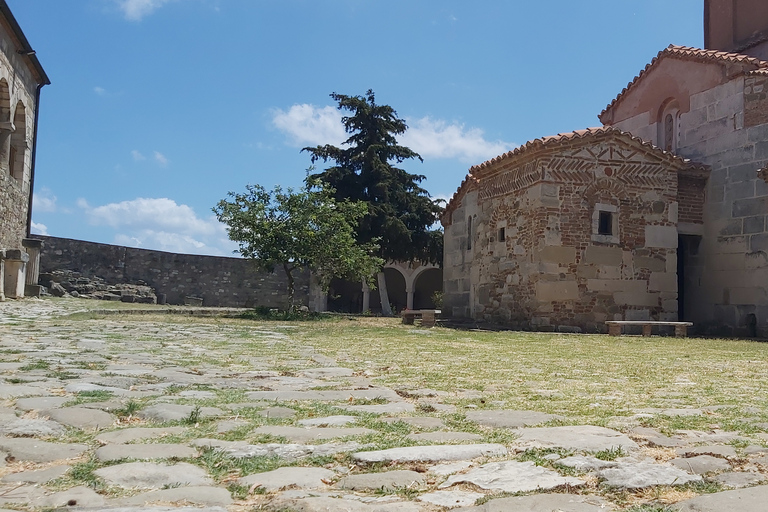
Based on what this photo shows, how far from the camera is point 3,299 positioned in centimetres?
1702

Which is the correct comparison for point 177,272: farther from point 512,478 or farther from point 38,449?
point 512,478

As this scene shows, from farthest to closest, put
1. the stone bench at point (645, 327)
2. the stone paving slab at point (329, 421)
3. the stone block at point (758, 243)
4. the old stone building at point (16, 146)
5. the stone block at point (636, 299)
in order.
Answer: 1. the old stone building at point (16, 146)
2. the stone block at point (758, 243)
3. the stone block at point (636, 299)
4. the stone bench at point (645, 327)
5. the stone paving slab at point (329, 421)

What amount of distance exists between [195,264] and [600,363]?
75.4 feet

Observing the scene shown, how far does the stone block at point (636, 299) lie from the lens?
1438cm

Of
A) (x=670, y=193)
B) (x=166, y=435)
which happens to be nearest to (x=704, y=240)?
(x=670, y=193)

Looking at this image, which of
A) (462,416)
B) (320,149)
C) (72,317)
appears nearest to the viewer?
(462,416)

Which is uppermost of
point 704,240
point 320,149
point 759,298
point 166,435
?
point 320,149

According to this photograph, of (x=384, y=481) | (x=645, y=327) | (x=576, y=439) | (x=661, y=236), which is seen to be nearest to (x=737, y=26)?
(x=661, y=236)

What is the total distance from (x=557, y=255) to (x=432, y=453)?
1178 centimetres

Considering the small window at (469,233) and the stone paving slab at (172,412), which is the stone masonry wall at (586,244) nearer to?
the small window at (469,233)

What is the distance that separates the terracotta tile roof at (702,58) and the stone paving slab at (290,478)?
15.4 metres

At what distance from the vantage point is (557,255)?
14125 mm

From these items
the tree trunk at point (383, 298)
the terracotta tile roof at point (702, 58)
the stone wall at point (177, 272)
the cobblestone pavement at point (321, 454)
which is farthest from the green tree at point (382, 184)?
the cobblestone pavement at point (321, 454)

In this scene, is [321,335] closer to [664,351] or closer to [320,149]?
[664,351]
